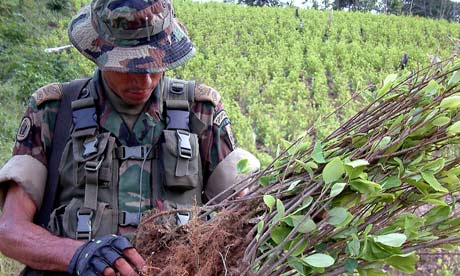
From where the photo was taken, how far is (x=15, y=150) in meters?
1.93

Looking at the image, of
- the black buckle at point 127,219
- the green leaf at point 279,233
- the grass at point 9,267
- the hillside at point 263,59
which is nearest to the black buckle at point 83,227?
the black buckle at point 127,219

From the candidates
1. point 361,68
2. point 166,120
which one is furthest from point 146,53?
point 361,68

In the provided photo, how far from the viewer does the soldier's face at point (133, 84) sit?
1.88 meters

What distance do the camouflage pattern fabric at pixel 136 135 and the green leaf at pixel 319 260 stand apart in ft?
2.70

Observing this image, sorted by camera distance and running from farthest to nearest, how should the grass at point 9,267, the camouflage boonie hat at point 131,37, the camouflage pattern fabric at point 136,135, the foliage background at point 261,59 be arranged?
the foliage background at point 261,59, the grass at point 9,267, the camouflage pattern fabric at point 136,135, the camouflage boonie hat at point 131,37

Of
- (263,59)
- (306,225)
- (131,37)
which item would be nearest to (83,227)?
(131,37)

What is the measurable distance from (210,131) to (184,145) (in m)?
0.14

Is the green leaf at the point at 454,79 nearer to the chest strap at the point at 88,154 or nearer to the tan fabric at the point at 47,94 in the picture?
the chest strap at the point at 88,154

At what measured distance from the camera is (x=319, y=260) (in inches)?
48.3

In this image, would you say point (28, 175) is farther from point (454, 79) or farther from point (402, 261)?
point (454, 79)

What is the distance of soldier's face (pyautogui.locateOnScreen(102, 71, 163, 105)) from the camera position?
1.88 metres

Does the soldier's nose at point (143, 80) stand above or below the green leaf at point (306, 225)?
above

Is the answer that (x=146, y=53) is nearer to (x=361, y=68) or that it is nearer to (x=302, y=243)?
(x=302, y=243)

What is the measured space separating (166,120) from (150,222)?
19.6 inches
